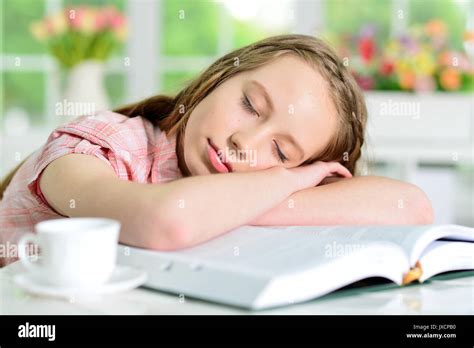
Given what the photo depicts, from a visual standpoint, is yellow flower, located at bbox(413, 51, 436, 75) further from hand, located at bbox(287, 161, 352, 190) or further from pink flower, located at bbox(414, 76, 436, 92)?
hand, located at bbox(287, 161, 352, 190)

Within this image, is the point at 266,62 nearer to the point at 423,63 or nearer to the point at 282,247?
the point at 282,247

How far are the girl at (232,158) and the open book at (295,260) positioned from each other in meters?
0.05

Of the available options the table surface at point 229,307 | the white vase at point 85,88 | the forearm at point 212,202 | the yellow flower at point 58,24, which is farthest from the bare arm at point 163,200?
the yellow flower at point 58,24

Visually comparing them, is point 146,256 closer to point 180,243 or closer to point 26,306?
point 180,243

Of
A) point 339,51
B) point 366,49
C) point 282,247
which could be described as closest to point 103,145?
point 282,247

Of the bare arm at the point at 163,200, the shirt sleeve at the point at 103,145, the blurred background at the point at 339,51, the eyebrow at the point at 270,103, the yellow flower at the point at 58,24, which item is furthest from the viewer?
the yellow flower at the point at 58,24

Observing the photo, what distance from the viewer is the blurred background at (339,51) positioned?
3.79 metres

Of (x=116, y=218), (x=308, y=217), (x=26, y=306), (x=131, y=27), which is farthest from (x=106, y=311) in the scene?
(x=131, y=27)

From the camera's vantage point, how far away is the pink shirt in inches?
51.0

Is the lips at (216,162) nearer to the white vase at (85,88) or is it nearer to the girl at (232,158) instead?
the girl at (232,158)

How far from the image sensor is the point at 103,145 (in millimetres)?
1307

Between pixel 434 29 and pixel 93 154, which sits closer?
pixel 93 154

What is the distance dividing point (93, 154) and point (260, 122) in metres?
0.33
